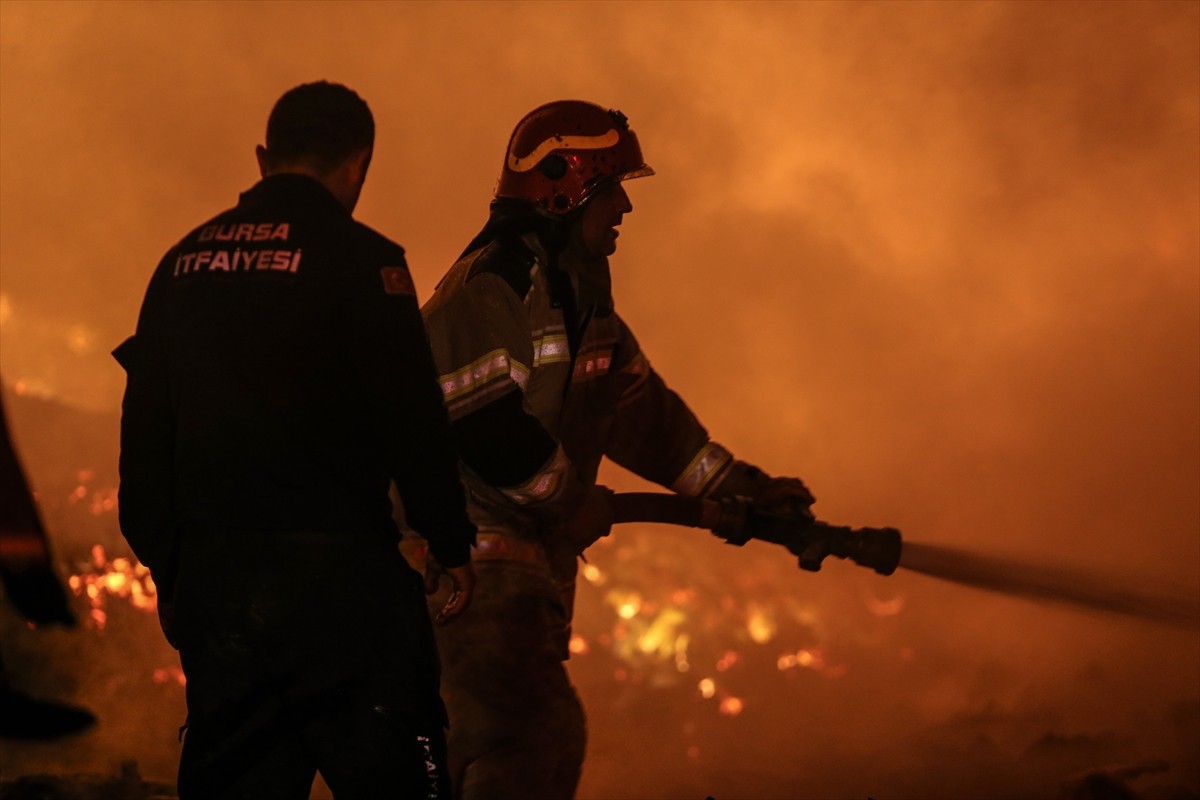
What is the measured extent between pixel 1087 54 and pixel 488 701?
223 inches

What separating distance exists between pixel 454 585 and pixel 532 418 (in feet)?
1.88

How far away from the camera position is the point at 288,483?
9.64 feet

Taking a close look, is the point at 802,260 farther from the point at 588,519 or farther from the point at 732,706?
the point at 588,519

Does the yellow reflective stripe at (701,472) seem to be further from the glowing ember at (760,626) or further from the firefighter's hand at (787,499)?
the glowing ember at (760,626)

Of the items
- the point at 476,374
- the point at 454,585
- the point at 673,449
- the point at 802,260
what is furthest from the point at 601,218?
the point at 802,260

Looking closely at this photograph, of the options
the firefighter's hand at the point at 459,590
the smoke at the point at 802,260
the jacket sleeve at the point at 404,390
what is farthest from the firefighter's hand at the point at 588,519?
the smoke at the point at 802,260

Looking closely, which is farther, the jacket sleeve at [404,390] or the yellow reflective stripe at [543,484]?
the yellow reflective stripe at [543,484]

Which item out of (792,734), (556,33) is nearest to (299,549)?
(792,734)

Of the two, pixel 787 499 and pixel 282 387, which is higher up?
pixel 787 499

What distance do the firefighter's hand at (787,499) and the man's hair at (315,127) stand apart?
1.91 m

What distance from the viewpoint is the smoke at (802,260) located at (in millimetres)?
7828

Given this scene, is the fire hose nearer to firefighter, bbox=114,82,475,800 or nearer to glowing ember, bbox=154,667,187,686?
firefighter, bbox=114,82,475,800

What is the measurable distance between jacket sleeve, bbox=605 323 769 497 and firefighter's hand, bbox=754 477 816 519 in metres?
0.11

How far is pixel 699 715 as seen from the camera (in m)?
7.54
